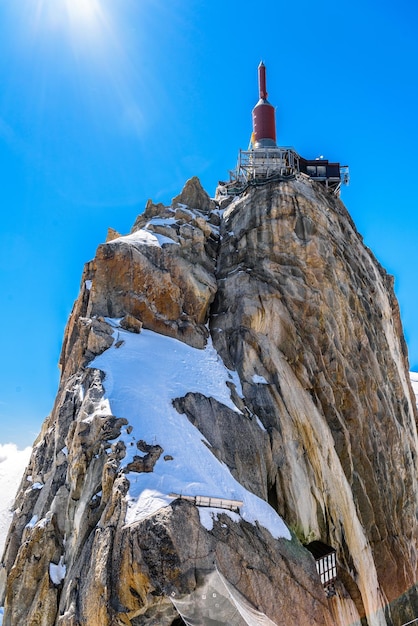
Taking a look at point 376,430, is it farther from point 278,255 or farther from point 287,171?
point 287,171

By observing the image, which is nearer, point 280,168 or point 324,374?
point 324,374

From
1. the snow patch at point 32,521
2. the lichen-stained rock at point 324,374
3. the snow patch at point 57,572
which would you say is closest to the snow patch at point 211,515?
the snow patch at point 57,572

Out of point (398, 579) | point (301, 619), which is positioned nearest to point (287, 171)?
point (398, 579)

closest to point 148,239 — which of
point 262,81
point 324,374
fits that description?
point 324,374

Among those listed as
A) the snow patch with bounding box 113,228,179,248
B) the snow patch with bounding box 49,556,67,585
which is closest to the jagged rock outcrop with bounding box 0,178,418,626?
the snow patch with bounding box 49,556,67,585

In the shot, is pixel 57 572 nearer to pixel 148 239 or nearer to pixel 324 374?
pixel 324 374

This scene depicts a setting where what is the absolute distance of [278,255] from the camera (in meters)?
43.4

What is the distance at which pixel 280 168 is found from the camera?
56.8 metres

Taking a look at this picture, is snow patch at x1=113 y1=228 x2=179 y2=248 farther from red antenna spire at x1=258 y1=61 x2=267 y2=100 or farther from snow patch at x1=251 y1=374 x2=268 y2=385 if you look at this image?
red antenna spire at x1=258 y1=61 x2=267 y2=100

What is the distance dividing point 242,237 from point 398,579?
2778 centimetres

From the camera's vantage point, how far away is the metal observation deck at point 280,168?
58469mm

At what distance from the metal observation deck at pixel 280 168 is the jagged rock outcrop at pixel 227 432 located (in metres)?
6.94

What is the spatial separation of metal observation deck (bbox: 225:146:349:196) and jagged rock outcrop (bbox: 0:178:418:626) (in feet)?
22.8

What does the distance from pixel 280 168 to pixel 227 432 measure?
36.3 metres
